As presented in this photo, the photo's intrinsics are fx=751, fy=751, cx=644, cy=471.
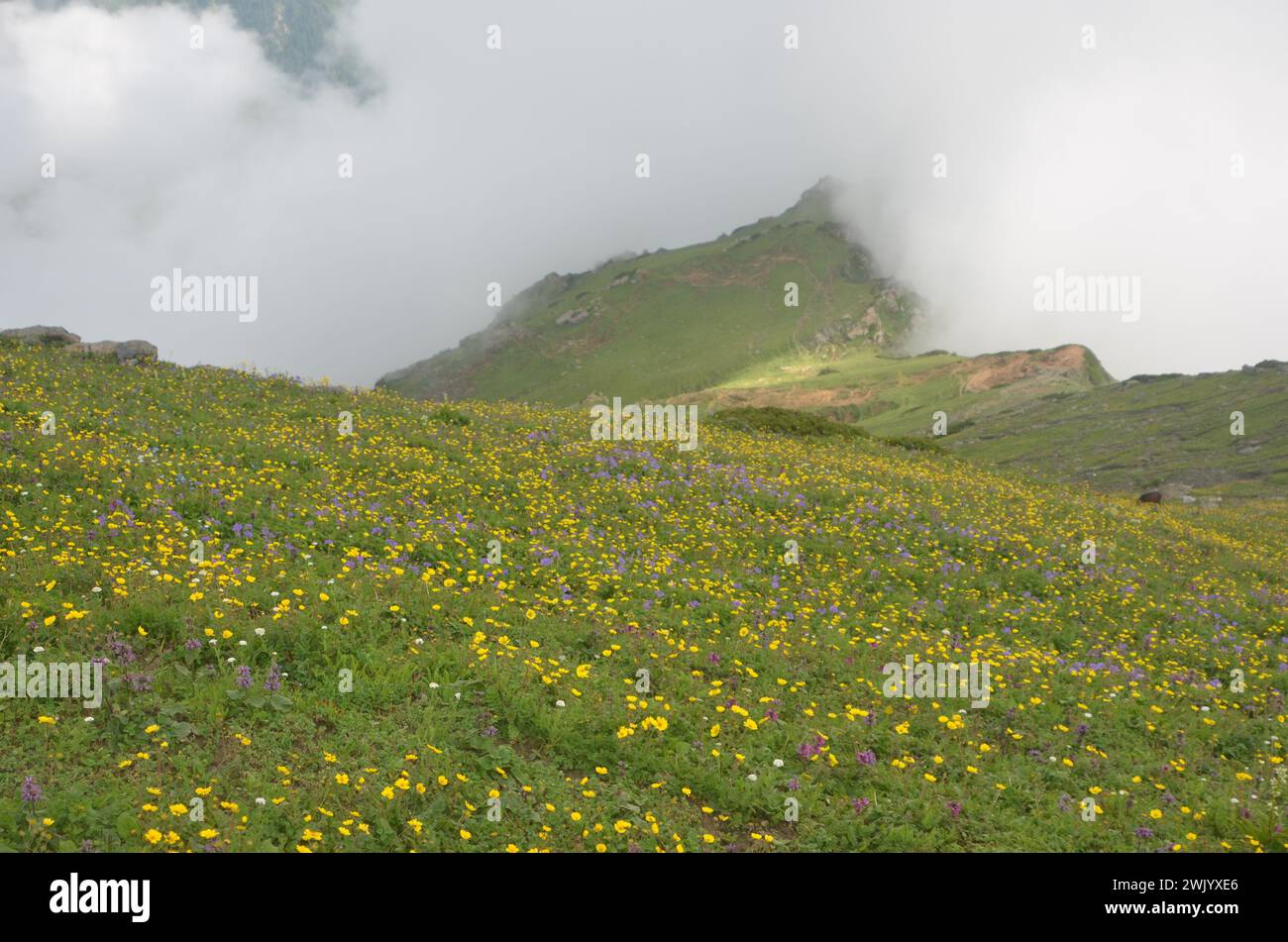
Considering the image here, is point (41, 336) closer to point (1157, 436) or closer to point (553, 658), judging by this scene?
point (553, 658)

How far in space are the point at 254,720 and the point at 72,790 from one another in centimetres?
163

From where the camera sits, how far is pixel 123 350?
23.8 metres

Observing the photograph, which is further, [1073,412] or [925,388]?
[925,388]

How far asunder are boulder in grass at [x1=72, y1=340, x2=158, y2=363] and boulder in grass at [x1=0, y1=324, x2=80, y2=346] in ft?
3.13

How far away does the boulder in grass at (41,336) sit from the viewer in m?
24.0

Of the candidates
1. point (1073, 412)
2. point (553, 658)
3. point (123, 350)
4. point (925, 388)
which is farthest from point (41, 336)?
point (925, 388)

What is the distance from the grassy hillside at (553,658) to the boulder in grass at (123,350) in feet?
15.9

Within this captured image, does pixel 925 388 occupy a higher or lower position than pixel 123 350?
higher

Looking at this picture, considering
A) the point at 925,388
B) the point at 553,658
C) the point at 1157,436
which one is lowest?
the point at 553,658

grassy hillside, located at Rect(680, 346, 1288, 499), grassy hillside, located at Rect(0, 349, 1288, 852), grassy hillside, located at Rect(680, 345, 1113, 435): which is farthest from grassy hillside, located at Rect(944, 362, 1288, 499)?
grassy hillside, located at Rect(0, 349, 1288, 852)

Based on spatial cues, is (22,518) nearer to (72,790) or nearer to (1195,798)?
(72,790)

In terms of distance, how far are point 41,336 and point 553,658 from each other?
24727mm

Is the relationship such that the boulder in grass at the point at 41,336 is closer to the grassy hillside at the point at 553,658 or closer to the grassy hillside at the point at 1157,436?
the grassy hillside at the point at 553,658

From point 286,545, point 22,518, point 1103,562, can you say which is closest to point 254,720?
point 286,545
